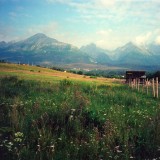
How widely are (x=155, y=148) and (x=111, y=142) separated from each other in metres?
1.24

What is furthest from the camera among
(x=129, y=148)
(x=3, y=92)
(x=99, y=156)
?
(x=3, y=92)

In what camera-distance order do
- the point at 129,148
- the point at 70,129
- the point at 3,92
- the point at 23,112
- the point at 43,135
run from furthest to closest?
the point at 3,92 → the point at 23,112 → the point at 70,129 → the point at 43,135 → the point at 129,148

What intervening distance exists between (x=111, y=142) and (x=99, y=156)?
3.37ft

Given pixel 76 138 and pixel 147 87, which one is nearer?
pixel 76 138

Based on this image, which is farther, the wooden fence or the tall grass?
the wooden fence

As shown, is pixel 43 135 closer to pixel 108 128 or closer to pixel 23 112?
pixel 108 128

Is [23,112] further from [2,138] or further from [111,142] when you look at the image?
[111,142]

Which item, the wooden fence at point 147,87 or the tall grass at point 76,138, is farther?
the wooden fence at point 147,87

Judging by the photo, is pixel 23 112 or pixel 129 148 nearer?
pixel 129 148

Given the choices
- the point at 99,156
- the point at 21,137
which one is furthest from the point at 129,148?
the point at 21,137

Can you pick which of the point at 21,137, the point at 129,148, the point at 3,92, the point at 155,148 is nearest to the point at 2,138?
the point at 21,137

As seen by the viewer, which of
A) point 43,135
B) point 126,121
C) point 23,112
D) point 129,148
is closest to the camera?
point 129,148

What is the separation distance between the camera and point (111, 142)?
9.05 meters

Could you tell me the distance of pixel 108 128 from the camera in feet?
31.4
